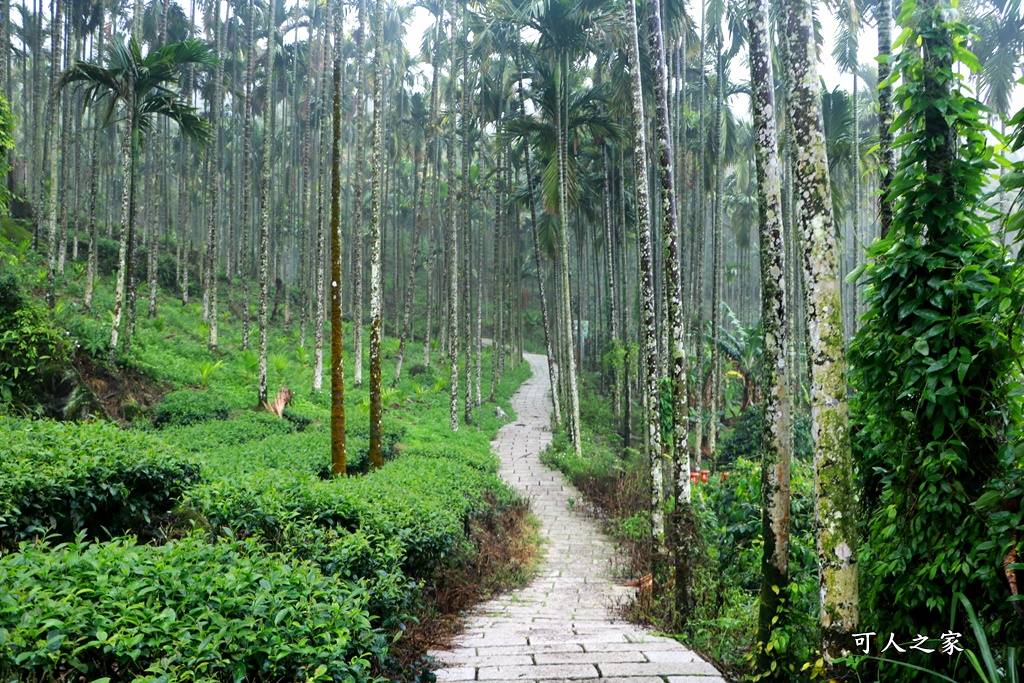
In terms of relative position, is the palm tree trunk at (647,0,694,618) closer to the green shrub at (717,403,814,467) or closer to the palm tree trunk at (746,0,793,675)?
the palm tree trunk at (746,0,793,675)

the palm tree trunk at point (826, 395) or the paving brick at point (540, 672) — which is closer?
the palm tree trunk at point (826, 395)

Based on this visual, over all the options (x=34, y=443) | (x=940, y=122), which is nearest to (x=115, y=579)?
(x=34, y=443)

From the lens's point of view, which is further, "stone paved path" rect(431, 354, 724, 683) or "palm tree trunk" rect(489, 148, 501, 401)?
"palm tree trunk" rect(489, 148, 501, 401)

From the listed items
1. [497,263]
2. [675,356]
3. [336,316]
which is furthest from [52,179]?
[675,356]

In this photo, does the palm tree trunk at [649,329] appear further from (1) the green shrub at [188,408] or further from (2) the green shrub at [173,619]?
(1) the green shrub at [188,408]

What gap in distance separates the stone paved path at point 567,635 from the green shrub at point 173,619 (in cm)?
113

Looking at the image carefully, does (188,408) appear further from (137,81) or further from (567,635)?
(567,635)

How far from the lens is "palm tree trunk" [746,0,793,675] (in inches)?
164

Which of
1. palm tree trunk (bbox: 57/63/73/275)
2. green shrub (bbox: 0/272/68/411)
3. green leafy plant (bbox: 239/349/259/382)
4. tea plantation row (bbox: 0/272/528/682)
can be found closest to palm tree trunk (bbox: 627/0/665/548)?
tea plantation row (bbox: 0/272/528/682)

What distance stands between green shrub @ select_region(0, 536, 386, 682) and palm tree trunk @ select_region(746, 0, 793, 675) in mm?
2470

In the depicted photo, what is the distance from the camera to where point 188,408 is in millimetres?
12727

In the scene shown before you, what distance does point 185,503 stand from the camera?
5719 mm

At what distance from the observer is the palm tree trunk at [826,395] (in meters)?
3.47

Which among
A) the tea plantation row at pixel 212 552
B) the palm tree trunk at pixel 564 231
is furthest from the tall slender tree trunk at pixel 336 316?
the palm tree trunk at pixel 564 231
